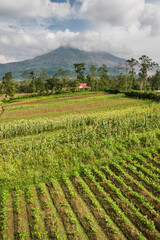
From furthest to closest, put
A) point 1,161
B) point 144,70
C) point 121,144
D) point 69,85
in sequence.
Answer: point 69,85
point 144,70
point 121,144
point 1,161

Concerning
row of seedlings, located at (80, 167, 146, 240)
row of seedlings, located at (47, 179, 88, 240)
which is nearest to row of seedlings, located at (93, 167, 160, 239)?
row of seedlings, located at (80, 167, 146, 240)

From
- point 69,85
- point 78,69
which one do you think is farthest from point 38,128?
point 78,69

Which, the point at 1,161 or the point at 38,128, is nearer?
the point at 1,161

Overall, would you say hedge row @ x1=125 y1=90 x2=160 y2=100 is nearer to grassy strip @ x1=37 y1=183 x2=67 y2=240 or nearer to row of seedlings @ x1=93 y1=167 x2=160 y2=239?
row of seedlings @ x1=93 y1=167 x2=160 y2=239

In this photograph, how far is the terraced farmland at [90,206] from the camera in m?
6.70

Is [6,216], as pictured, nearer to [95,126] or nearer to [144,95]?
[95,126]

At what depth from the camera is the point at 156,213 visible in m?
7.34

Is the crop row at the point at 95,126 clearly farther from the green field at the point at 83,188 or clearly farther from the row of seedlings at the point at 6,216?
the row of seedlings at the point at 6,216

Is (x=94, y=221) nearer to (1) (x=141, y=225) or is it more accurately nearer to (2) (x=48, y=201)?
(1) (x=141, y=225)

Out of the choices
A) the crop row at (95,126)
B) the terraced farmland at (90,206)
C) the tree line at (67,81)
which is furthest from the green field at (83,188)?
the tree line at (67,81)

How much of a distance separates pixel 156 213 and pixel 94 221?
3101 millimetres

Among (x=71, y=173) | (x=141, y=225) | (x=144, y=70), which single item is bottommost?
(x=141, y=225)

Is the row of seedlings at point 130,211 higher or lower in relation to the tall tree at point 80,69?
lower

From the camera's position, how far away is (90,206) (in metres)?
7.92
